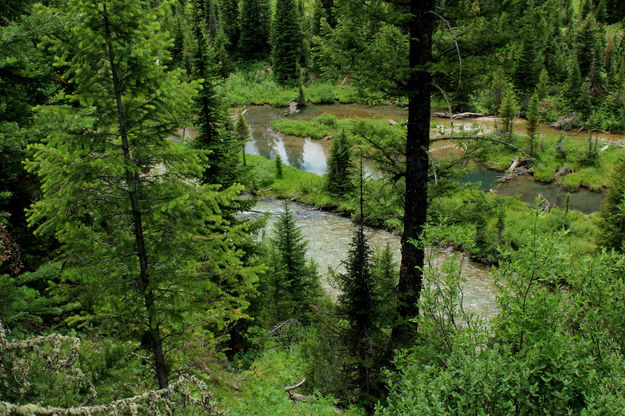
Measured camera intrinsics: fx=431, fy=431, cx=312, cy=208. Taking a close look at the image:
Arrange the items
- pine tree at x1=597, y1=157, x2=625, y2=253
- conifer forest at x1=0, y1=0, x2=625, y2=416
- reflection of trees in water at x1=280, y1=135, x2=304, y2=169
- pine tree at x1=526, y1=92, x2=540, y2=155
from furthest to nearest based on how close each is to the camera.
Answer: reflection of trees in water at x1=280, y1=135, x2=304, y2=169
pine tree at x1=526, y1=92, x2=540, y2=155
pine tree at x1=597, y1=157, x2=625, y2=253
conifer forest at x1=0, y1=0, x2=625, y2=416

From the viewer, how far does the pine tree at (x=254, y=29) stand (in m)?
76.0

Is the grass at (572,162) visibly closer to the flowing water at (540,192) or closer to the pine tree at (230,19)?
the flowing water at (540,192)

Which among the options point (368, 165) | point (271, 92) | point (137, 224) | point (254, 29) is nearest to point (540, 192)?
point (368, 165)

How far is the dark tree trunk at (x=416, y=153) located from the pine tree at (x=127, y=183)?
3.03 m

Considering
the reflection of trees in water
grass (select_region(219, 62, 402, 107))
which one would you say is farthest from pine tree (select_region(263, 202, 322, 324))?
grass (select_region(219, 62, 402, 107))

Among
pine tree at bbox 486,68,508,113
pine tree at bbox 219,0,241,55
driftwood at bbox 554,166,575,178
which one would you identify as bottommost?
driftwood at bbox 554,166,575,178

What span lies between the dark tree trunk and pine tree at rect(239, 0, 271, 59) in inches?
2976

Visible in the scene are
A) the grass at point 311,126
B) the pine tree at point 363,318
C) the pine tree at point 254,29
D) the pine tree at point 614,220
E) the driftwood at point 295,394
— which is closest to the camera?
the pine tree at point 363,318

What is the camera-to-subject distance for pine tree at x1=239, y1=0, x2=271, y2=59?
76.0 metres

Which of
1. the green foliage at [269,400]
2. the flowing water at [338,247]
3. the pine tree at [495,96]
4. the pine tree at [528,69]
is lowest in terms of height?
the flowing water at [338,247]

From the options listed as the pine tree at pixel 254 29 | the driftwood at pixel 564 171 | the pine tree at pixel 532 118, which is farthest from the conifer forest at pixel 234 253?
the pine tree at pixel 254 29

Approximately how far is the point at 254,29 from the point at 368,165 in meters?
52.4

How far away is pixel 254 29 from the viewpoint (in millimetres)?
76938

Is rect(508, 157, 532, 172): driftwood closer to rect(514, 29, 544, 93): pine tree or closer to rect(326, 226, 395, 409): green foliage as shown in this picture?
rect(514, 29, 544, 93): pine tree
